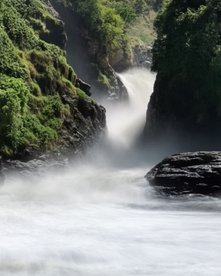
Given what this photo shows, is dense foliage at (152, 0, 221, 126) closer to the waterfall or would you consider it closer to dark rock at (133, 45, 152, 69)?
the waterfall

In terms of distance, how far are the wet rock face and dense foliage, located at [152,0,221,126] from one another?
1264 centimetres

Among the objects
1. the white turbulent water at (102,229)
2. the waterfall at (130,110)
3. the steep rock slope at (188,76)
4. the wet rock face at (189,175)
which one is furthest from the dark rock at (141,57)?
the wet rock face at (189,175)

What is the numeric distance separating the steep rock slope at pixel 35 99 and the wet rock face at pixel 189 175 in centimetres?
887

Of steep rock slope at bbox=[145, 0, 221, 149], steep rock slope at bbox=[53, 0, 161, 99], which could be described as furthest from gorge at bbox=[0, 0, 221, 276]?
steep rock slope at bbox=[53, 0, 161, 99]

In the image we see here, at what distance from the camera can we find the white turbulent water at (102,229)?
13.8 metres

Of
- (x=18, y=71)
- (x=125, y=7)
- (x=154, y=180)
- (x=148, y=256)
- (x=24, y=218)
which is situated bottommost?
(x=148, y=256)

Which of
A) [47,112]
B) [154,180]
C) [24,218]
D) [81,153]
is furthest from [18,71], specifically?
[24,218]

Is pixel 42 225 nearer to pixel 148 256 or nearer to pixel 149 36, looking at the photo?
pixel 148 256

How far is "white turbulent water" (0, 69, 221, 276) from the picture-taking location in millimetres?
13812

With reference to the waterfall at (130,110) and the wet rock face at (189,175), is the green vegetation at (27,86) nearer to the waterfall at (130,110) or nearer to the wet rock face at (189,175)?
the wet rock face at (189,175)

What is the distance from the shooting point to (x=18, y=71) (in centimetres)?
3334

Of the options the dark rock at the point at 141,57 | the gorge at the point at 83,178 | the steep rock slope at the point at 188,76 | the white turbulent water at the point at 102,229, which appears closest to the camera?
the white turbulent water at the point at 102,229

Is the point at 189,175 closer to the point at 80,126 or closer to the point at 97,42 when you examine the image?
the point at 80,126

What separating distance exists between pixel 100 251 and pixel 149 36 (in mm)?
85711
